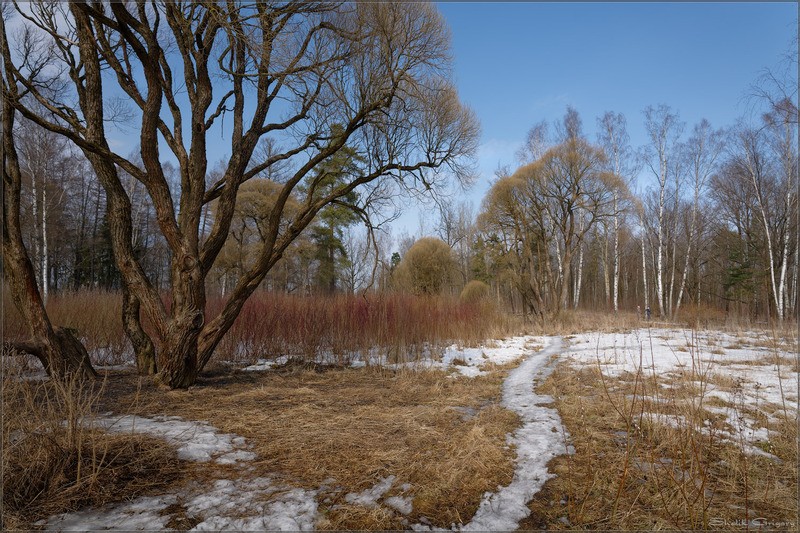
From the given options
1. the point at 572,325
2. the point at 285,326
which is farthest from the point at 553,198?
the point at 285,326

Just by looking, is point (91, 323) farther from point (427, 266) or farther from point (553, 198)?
point (553, 198)

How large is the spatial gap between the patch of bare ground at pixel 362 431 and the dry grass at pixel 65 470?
709 millimetres

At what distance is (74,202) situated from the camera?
28.6 meters

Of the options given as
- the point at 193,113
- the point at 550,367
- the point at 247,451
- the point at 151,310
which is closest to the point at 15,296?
the point at 151,310

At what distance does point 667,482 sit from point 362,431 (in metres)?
2.40

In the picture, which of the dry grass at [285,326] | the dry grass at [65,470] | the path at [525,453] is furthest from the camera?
the dry grass at [285,326]

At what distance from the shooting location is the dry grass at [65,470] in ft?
6.84

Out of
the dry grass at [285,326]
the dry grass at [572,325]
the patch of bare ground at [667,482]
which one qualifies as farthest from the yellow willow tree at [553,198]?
the patch of bare ground at [667,482]

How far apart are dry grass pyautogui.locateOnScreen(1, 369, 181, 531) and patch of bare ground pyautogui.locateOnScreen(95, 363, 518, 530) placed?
709 millimetres

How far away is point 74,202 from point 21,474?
3480cm

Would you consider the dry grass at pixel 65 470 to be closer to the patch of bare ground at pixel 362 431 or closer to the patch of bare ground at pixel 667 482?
the patch of bare ground at pixel 362 431

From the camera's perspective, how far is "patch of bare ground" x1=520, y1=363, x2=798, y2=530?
2158mm

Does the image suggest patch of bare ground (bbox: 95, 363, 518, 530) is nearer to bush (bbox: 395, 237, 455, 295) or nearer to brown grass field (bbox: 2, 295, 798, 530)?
brown grass field (bbox: 2, 295, 798, 530)

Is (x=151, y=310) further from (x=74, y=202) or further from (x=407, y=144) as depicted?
(x=74, y=202)
